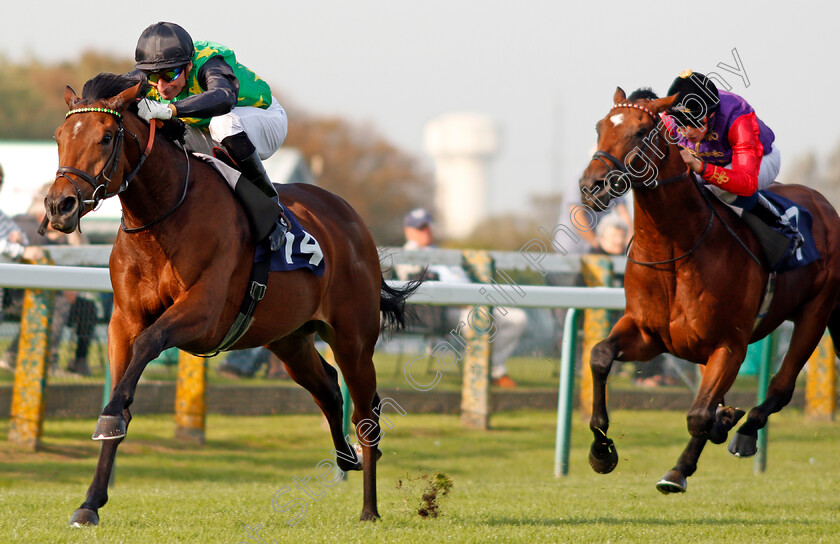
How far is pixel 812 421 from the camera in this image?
27.3ft

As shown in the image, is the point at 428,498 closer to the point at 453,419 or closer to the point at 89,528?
the point at 89,528

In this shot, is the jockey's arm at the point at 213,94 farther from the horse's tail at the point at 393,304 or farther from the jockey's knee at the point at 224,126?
the horse's tail at the point at 393,304

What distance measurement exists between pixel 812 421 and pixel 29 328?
5.84 meters

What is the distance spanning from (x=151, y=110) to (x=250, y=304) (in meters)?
0.91

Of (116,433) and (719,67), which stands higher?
(719,67)

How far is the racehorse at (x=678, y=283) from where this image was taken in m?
4.64

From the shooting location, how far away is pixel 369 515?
4.86 metres

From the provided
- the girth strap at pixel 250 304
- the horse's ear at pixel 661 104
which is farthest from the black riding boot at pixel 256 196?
the horse's ear at pixel 661 104

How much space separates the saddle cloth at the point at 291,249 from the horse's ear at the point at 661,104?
1.63 metres

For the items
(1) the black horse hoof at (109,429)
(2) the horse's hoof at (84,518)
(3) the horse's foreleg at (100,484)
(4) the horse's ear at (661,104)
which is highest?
(4) the horse's ear at (661,104)

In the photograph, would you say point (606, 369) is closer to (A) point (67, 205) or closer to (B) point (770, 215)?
(B) point (770, 215)

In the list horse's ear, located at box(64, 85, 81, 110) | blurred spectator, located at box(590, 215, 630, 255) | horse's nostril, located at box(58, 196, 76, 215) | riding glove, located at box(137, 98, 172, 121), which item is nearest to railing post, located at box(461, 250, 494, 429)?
blurred spectator, located at box(590, 215, 630, 255)

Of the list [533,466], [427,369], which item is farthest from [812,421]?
[427,369]

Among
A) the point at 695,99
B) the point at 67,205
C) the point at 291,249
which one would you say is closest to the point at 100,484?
the point at 67,205
